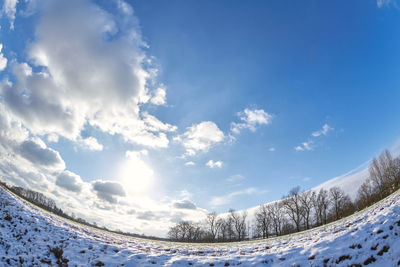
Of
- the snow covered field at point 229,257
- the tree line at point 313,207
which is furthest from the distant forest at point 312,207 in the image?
the snow covered field at point 229,257

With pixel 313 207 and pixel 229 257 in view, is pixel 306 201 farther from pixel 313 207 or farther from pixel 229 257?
pixel 229 257

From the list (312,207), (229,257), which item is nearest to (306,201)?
(312,207)

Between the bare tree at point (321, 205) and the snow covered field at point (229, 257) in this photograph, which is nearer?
the snow covered field at point (229, 257)

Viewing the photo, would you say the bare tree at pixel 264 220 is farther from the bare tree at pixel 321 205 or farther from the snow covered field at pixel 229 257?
the snow covered field at pixel 229 257

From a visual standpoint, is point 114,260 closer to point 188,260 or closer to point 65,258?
point 65,258

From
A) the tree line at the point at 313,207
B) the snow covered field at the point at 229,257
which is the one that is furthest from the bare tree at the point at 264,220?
the snow covered field at the point at 229,257

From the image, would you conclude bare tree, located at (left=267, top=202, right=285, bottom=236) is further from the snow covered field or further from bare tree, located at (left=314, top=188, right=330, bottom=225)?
the snow covered field

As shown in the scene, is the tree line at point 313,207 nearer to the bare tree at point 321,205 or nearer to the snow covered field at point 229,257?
the bare tree at point 321,205

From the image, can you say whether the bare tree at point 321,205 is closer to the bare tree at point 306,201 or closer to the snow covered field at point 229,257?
the bare tree at point 306,201

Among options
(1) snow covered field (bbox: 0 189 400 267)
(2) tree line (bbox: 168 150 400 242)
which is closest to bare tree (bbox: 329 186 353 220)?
(2) tree line (bbox: 168 150 400 242)

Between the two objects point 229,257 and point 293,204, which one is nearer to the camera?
point 229,257

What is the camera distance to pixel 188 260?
1132 centimetres

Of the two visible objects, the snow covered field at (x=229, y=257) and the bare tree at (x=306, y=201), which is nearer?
the snow covered field at (x=229, y=257)

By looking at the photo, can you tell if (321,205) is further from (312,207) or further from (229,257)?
(229,257)
